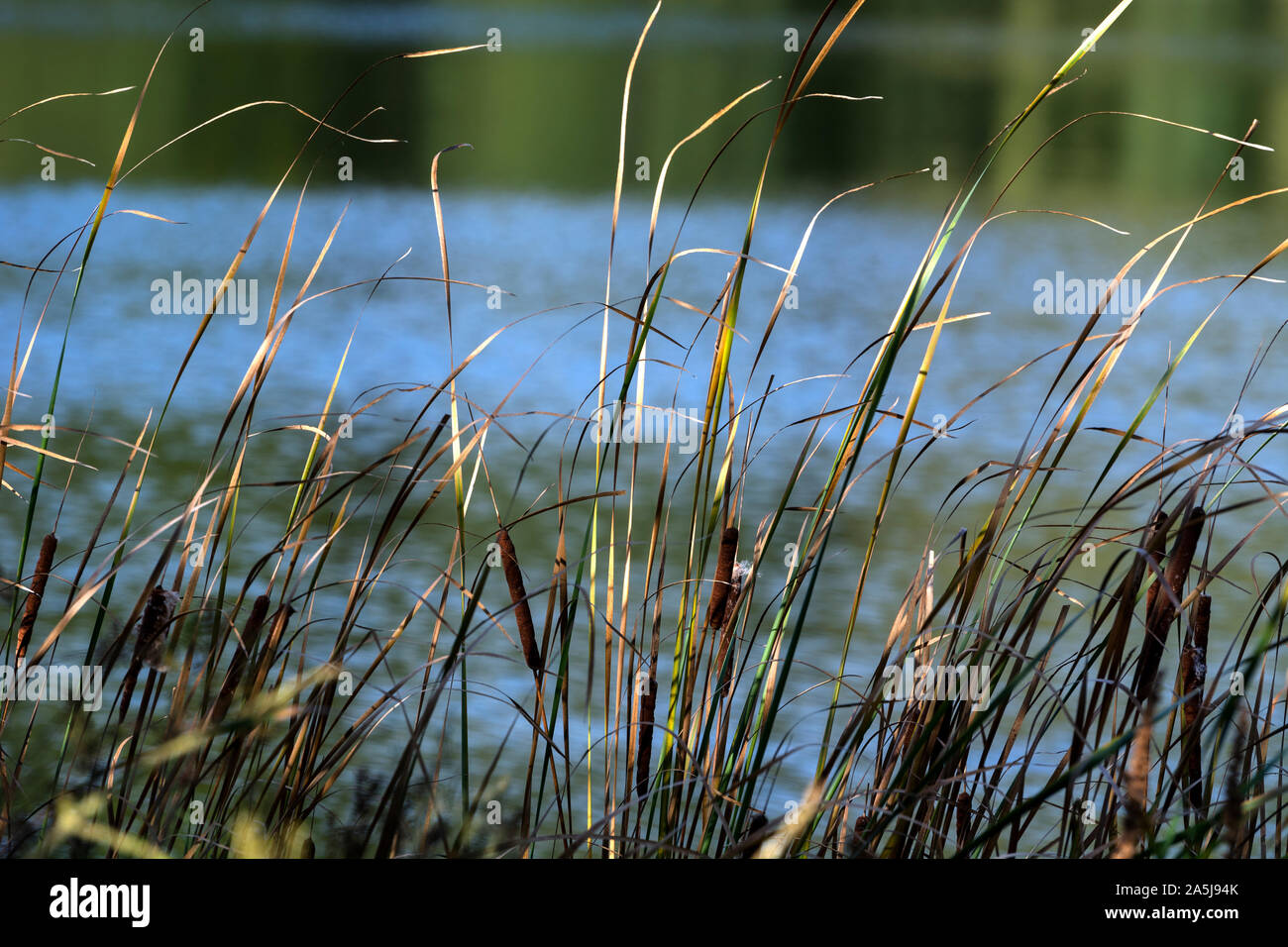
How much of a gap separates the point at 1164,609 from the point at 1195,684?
83 mm

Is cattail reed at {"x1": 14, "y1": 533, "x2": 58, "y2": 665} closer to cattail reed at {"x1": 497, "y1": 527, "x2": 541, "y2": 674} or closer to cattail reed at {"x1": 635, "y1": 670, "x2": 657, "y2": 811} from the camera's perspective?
cattail reed at {"x1": 497, "y1": 527, "x2": 541, "y2": 674}

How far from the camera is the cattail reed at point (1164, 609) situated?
1.27 meters

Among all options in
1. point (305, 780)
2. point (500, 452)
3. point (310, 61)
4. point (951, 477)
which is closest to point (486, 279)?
point (500, 452)

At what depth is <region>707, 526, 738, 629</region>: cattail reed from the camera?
→ 1.38m

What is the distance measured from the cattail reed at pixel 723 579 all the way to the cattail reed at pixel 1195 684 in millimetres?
471

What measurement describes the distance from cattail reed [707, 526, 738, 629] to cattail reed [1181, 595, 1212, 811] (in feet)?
1.55

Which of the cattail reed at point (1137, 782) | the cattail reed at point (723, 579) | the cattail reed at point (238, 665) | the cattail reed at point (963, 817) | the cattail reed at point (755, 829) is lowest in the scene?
the cattail reed at point (963, 817)

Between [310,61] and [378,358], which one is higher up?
[310,61]

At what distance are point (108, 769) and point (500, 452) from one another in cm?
623

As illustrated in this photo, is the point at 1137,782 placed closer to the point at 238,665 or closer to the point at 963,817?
the point at 963,817

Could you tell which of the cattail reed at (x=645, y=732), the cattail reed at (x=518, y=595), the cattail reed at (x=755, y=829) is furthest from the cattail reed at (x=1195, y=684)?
the cattail reed at (x=518, y=595)

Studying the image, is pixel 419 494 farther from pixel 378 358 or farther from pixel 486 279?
pixel 486 279

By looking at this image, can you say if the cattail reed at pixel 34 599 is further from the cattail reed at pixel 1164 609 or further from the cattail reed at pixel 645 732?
the cattail reed at pixel 1164 609
